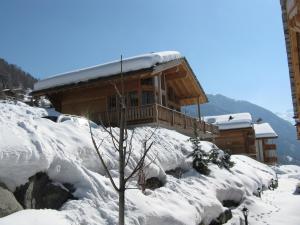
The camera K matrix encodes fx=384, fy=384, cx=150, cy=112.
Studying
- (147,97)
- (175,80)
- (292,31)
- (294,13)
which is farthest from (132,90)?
(294,13)

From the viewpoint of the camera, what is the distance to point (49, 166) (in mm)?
9141

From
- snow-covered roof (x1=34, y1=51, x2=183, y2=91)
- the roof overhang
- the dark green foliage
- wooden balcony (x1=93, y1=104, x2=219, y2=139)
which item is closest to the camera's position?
the dark green foliage

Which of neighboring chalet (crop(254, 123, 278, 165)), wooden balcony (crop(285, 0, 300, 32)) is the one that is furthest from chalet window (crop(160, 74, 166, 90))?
neighboring chalet (crop(254, 123, 278, 165))

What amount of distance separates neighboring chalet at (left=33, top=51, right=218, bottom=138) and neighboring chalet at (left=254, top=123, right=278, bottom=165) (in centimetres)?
2579

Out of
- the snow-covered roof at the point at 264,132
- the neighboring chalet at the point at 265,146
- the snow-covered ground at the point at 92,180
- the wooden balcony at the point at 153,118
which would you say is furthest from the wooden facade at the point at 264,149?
the snow-covered ground at the point at 92,180

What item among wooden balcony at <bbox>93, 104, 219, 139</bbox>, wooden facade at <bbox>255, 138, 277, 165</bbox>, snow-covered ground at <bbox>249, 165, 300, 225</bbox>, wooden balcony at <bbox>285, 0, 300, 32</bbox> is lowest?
snow-covered ground at <bbox>249, 165, 300, 225</bbox>

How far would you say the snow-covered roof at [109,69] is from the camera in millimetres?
20733

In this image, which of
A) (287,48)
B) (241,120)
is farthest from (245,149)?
(287,48)

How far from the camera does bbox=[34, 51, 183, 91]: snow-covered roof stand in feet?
68.0

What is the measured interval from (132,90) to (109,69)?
1893 mm

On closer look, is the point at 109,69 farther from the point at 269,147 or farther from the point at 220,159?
the point at 269,147

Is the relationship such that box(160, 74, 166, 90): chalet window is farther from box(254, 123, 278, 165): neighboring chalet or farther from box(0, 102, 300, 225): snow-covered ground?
box(254, 123, 278, 165): neighboring chalet

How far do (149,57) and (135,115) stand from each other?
3.26 metres

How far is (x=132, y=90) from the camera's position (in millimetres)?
22438
